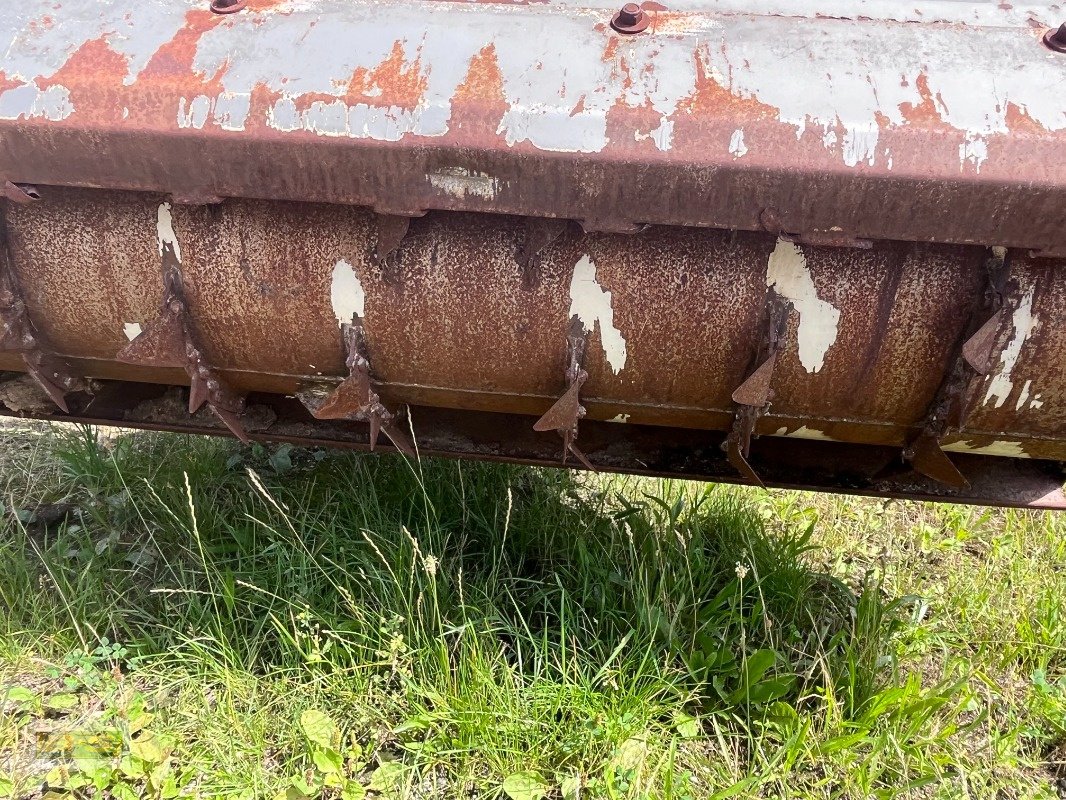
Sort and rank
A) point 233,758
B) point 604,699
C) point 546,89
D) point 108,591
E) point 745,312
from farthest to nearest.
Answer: point 108,591 < point 604,699 < point 233,758 < point 745,312 < point 546,89

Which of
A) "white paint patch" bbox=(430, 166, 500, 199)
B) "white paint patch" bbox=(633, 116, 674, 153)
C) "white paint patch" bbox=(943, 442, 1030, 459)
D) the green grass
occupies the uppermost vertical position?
"white paint patch" bbox=(633, 116, 674, 153)

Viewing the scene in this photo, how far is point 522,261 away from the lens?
1.42 metres

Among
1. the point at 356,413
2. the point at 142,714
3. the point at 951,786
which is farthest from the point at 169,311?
the point at 951,786

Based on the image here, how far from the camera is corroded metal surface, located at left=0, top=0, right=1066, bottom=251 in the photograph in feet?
3.95

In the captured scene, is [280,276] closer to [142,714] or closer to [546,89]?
[546,89]

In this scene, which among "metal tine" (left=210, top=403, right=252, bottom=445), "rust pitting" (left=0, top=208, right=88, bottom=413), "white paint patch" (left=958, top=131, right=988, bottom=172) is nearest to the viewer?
"white paint patch" (left=958, top=131, right=988, bottom=172)

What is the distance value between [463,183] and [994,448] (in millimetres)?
1127

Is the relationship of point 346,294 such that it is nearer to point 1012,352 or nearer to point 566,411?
point 566,411

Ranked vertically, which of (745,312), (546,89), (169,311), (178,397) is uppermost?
(546,89)

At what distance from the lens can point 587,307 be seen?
1.45 meters

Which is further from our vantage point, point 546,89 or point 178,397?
point 178,397

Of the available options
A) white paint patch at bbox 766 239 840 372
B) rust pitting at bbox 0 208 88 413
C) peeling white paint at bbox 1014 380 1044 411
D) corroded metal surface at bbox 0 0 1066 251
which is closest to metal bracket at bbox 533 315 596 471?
corroded metal surface at bbox 0 0 1066 251

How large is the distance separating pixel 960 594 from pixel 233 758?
193 centimetres

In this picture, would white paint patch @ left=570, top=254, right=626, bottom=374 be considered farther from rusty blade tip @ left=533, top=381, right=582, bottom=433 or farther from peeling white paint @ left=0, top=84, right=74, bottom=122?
peeling white paint @ left=0, top=84, right=74, bottom=122
